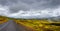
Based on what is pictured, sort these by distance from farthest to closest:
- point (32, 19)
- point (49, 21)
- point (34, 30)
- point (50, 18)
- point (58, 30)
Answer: point (32, 19) → point (50, 18) → point (49, 21) → point (34, 30) → point (58, 30)

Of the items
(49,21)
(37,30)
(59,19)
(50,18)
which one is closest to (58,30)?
(37,30)

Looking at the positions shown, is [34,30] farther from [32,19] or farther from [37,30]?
[32,19]

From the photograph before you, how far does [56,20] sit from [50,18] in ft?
8.95

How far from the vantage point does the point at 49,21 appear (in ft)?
85.4

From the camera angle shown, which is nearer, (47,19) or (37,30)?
(37,30)

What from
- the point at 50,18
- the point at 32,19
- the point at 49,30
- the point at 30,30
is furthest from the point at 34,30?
the point at 32,19

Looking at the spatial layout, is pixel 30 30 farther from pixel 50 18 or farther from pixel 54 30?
pixel 50 18

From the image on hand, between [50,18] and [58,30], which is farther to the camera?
[50,18]

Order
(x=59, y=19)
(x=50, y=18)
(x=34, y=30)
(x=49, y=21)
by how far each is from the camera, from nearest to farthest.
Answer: (x=34, y=30), (x=59, y=19), (x=49, y=21), (x=50, y=18)

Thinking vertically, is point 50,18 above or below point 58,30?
above

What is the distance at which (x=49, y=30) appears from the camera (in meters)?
19.9

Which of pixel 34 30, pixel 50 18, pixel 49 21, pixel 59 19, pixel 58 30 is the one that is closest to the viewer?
pixel 58 30

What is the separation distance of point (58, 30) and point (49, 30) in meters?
1.14

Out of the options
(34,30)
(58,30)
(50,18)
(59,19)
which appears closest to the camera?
(58,30)
